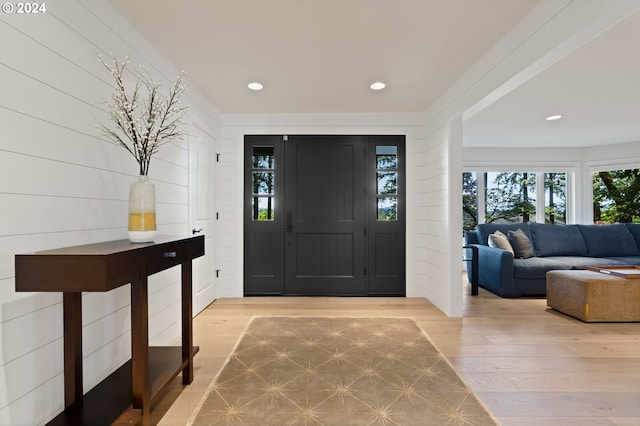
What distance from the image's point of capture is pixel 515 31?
2.44 meters

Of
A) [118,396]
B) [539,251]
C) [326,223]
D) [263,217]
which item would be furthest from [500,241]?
[118,396]

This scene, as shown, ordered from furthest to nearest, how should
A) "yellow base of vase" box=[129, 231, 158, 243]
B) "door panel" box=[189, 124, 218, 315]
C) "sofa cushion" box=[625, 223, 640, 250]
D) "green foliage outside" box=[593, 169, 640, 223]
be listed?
"green foliage outside" box=[593, 169, 640, 223]
"sofa cushion" box=[625, 223, 640, 250]
"door panel" box=[189, 124, 218, 315]
"yellow base of vase" box=[129, 231, 158, 243]

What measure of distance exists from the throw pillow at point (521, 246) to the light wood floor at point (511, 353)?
745mm

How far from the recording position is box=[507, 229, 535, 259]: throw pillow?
482 cm

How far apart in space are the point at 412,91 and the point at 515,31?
1304 mm

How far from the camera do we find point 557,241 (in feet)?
16.8

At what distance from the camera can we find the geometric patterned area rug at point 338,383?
1866 mm

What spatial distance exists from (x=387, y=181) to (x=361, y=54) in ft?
6.87

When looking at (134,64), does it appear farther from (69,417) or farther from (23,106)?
(69,417)

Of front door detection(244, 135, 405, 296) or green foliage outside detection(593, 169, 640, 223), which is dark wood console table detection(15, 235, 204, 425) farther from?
green foliage outside detection(593, 169, 640, 223)

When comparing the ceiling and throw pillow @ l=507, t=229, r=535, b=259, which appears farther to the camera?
throw pillow @ l=507, t=229, r=535, b=259

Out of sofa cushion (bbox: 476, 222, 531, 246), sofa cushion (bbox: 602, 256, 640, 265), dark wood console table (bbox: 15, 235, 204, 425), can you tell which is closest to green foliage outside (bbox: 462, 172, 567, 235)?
sofa cushion (bbox: 476, 222, 531, 246)

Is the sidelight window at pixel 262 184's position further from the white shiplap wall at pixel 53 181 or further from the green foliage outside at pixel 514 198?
the green foliage outside at pixel 514 198

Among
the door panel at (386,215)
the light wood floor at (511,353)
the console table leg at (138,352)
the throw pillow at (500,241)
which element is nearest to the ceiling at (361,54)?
the door panel at (386,215)
